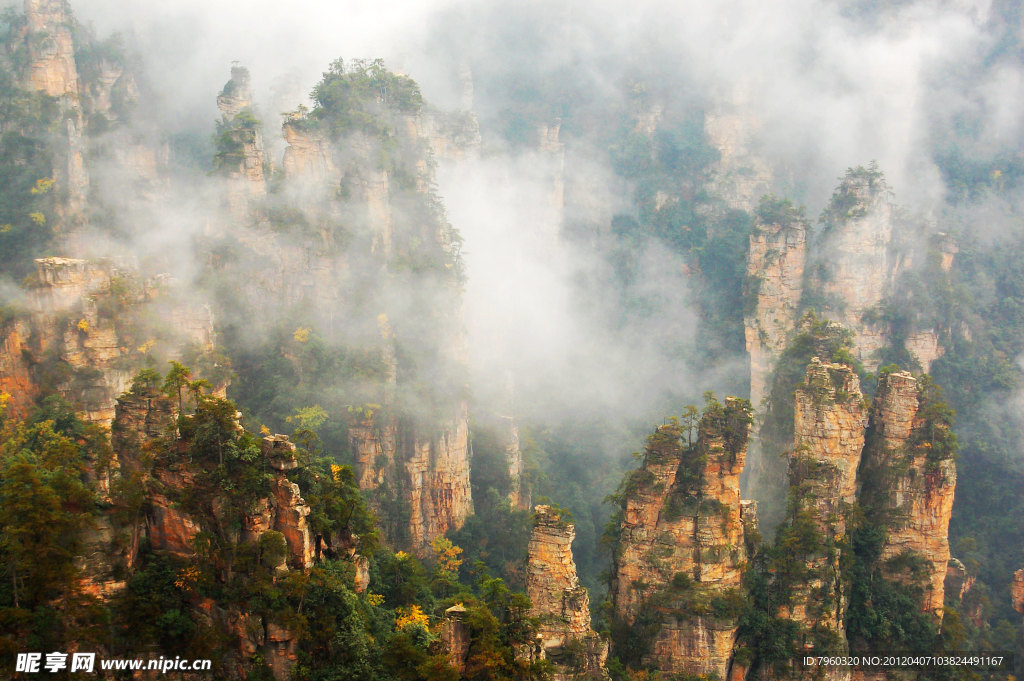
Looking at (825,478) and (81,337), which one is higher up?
(81,337)

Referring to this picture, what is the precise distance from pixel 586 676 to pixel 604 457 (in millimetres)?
27852

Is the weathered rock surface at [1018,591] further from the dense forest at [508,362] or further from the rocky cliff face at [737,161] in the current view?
the rocky cliff face at [737,161]

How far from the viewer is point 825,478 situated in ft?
111

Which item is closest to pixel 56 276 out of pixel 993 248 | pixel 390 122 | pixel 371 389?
pixel 371 389

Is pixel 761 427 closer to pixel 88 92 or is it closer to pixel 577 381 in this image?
pixel 577 381

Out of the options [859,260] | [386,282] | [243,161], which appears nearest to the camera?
[243,161]

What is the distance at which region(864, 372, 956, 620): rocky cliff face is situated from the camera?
33.9m

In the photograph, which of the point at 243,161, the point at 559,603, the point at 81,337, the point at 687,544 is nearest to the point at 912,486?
the point at 687,544

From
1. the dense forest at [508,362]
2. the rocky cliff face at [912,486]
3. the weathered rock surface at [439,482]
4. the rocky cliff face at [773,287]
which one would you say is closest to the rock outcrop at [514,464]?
the dense forest at [508,362]

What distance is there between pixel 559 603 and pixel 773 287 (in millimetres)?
31011

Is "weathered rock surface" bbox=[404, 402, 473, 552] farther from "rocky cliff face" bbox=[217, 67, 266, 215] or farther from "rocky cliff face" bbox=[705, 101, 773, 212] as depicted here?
"rocky cliff face" bbox=[705, 101, 773, 212]

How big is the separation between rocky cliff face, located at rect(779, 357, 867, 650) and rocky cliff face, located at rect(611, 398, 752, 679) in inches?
Answer: 100

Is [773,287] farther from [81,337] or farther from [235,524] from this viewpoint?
[235,524]

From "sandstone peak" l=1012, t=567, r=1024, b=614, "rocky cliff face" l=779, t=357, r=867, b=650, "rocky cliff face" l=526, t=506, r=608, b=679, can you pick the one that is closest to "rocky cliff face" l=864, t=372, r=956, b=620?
"rocky cliff face" l=779, t=357, r=867, b=650
